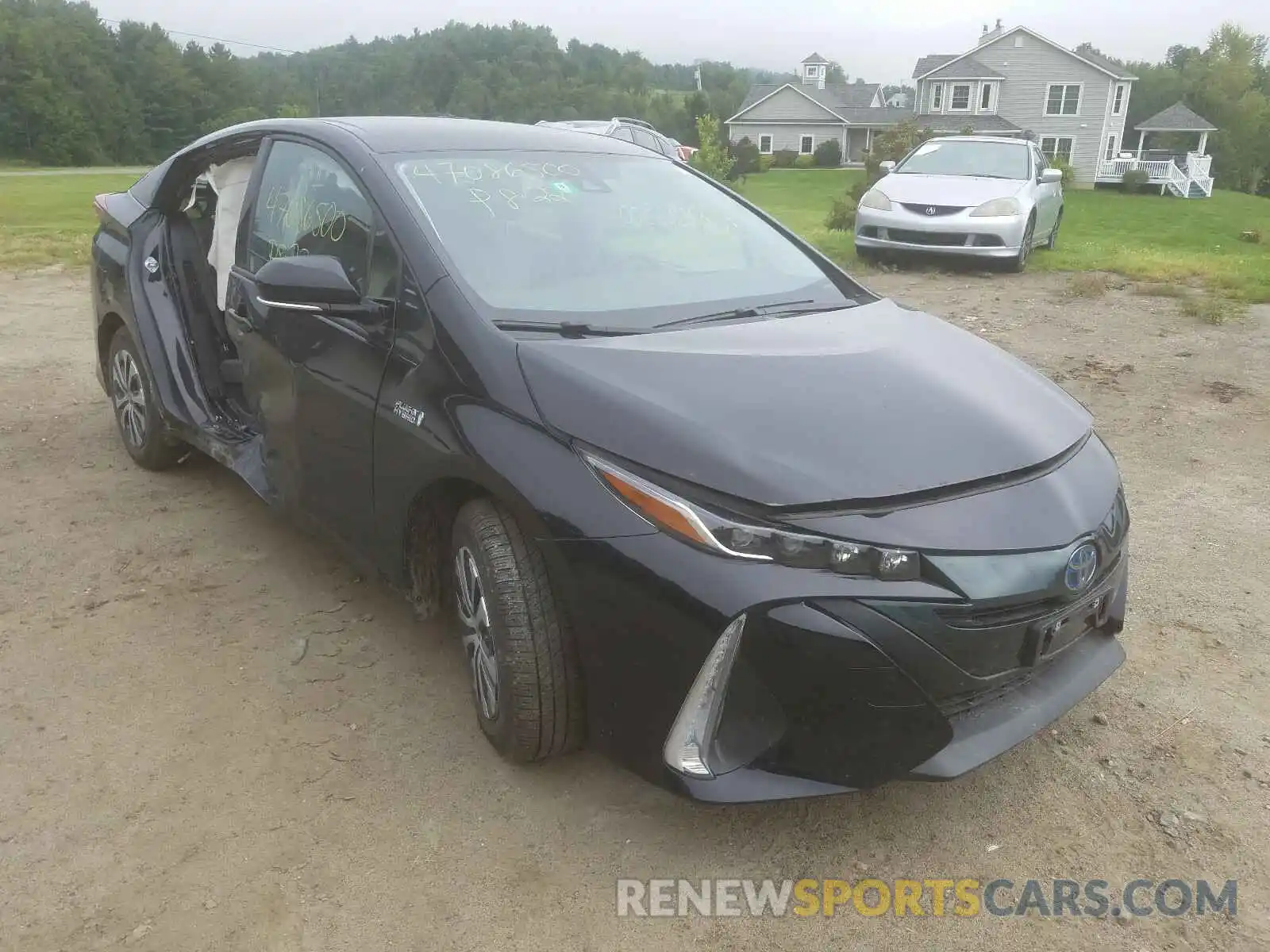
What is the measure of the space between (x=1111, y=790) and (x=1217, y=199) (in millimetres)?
50646

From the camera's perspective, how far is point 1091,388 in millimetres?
6617

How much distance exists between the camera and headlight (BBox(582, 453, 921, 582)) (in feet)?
7.22

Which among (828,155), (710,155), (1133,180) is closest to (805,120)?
(828,155)

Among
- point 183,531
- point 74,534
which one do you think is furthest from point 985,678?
point 74,534

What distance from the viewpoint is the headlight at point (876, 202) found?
36.8 feet

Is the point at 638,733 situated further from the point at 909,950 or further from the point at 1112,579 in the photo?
the point at 1112,579

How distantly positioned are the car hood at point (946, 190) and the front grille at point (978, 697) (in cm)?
935

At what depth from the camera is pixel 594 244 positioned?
3.23m

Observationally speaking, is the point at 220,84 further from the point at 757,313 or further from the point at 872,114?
the point at 757,313

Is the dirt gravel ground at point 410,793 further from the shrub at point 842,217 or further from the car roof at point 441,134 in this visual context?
the shrub at point 842,217

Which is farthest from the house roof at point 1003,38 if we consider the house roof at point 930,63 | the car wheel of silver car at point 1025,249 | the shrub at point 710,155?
the car wheel of silver car at point 1025,249

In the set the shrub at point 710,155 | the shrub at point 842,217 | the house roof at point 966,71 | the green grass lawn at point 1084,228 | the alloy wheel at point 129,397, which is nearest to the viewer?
the alloy wheel at point 129,397

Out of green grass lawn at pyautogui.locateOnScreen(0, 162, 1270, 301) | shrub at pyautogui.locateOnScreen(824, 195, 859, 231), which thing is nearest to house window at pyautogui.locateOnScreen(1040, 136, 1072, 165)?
green grass lawn at pyautogui.locateOnScreen(0, 162, 1270, 301)

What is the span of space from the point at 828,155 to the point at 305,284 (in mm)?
64800
